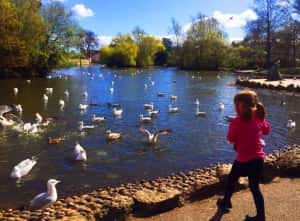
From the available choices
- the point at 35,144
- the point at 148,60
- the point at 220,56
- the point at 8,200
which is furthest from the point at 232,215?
the point at 148,60

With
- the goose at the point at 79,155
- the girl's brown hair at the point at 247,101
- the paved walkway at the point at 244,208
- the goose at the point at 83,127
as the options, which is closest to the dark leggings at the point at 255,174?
the paved walkway at the point at 244,208

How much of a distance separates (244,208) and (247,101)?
194cm

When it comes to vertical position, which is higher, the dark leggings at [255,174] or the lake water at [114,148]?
the dark leggings at [255,174]

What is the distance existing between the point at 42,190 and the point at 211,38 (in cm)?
8059

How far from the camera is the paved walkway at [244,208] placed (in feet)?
22.4

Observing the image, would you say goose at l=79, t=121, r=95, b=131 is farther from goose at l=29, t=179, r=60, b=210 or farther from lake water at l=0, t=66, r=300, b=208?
goose at l=29, t=179, r=60, b=210

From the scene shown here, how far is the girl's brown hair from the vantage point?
626 cm

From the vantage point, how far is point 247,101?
628 centimetres

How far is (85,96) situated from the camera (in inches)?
1246

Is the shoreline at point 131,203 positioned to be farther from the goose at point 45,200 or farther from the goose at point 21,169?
the goose at point 21,169

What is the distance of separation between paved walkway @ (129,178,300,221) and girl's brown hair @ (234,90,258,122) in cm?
162

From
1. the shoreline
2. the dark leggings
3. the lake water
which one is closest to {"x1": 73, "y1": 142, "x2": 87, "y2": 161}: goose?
the lake water

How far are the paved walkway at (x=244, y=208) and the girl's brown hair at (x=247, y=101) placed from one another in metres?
1.62

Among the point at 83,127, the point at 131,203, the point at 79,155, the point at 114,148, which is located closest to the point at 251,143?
the point at 131,203
